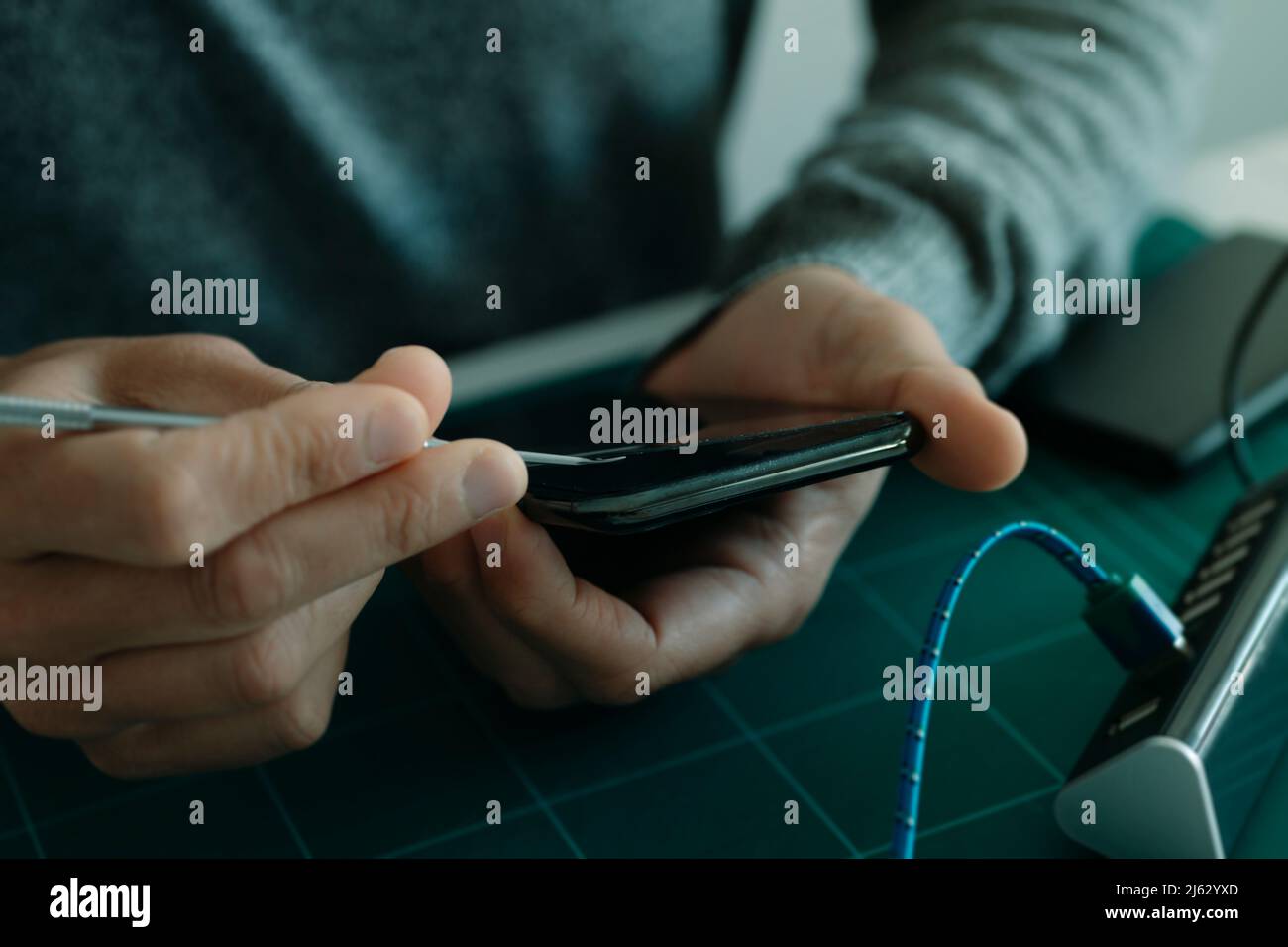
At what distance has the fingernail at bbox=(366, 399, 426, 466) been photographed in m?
0.35

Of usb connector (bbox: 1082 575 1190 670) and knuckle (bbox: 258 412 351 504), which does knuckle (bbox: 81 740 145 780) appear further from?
usb connector (bbox: 1082 575 1190 670)

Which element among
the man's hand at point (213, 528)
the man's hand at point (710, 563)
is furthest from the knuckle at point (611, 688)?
the man's hand at point (213, 528)

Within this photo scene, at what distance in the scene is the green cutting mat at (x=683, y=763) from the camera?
1.49 ft

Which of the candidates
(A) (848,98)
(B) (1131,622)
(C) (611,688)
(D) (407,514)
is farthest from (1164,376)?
(A) (848,98)

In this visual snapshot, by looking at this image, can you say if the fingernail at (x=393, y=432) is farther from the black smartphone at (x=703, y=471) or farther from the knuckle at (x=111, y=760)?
the knuckle at (x=111, y=760)

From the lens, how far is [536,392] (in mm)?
757

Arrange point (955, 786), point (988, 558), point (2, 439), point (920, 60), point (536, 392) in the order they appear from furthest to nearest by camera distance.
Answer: point (920, 60) → point (536, 392) → point (988, 558) → point (955, 786) → point (2, 439)

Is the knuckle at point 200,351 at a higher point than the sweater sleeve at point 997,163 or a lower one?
lower

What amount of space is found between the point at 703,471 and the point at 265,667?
0.17m

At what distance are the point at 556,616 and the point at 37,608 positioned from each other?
18cm

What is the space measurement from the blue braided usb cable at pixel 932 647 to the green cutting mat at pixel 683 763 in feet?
0.21
